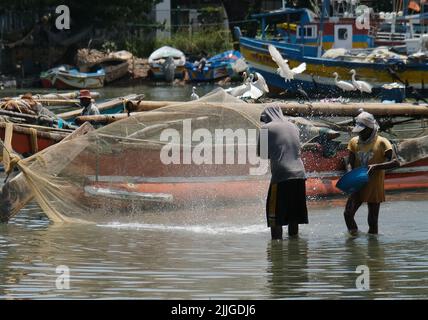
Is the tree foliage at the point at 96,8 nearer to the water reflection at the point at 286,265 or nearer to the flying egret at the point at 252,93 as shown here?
the flying egret at the point at 252,93

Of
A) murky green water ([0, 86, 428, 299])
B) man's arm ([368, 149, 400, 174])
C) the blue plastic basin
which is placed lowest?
murky green water ([0, 86, 428, 299])

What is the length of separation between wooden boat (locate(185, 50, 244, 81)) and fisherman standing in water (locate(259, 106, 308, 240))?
34732 millimetres

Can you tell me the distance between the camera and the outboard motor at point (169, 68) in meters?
46.3

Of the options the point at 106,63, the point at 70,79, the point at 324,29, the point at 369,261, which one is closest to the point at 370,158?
the point at 369,261

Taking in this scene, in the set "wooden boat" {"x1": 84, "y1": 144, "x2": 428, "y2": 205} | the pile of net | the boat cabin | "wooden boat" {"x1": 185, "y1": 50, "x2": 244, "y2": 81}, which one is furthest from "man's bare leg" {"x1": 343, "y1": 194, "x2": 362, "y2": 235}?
"wooden boat" {"x1": 185, "y1": 50, "x2": 244, "y2": 81}

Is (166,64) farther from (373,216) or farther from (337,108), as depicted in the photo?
(373,216)

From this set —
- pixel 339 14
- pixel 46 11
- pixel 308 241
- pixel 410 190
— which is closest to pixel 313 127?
pixel 410 190

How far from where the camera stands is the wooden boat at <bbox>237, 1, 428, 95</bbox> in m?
35.5

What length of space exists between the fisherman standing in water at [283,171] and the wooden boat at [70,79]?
3421 centimetres

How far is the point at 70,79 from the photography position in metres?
44.8

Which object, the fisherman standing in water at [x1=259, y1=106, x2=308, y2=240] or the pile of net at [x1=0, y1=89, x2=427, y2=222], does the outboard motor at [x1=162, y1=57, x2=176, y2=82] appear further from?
the fisherman standing in water at [x1=259, y1=106, x2=308, y2=240]
